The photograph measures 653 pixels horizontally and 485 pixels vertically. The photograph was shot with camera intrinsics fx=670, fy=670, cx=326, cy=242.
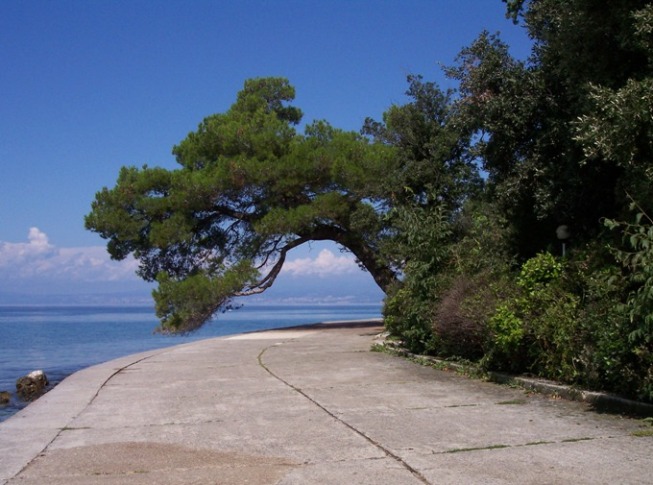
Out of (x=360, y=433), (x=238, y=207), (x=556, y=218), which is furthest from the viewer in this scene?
(x=238, y=207)

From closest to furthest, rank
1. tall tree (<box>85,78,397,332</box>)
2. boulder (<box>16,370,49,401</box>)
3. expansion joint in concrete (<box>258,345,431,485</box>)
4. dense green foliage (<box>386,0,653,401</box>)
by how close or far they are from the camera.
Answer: expansion joint in concrete (<box>258,345,431,485</box>) < dense green foliage (<box>386,0,653,401</box>) < boulder (<box>16,370,49,401</box>) < tall tree (<box>85,78,397,332</box>)

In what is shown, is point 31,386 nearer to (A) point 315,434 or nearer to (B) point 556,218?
(A) point 315,434

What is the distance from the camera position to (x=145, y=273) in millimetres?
25281

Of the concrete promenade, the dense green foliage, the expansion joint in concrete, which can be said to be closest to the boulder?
the concrete promenade

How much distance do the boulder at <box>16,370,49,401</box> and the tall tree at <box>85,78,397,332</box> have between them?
783cm

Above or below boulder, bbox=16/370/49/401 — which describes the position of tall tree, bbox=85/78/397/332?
above

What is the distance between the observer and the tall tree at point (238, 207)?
74.0 feet

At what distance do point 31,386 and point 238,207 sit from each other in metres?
12.4

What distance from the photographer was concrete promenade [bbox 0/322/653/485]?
526 centimetres

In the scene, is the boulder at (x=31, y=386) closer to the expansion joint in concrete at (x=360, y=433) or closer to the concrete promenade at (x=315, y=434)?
the concrete promenade at (x=315, y=434)

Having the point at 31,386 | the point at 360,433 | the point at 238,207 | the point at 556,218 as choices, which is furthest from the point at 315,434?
the point at 238,207

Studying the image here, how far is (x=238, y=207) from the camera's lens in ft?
82.3

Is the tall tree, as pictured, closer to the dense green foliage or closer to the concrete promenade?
the dense green foliage

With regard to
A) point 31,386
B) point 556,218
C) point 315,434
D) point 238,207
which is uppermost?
point 238,207
